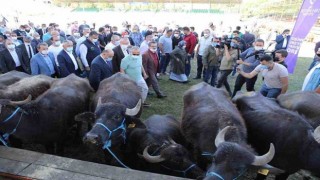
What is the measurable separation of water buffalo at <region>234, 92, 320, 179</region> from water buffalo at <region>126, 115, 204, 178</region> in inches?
55.9

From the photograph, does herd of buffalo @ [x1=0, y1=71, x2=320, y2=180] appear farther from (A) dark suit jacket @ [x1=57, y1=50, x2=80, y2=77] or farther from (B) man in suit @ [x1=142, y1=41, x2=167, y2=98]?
(B) man in suit @ [x1=142, y1=41, x2=167, y2=98]

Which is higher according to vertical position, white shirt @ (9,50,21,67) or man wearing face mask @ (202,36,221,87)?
white shirt @ (9,50,21,67)

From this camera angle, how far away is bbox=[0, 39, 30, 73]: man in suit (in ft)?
27.8

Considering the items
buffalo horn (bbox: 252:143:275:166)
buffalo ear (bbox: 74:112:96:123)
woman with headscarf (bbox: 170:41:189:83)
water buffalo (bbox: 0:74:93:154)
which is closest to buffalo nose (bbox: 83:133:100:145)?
buffalo ear (bbox: 74:112:96:123)

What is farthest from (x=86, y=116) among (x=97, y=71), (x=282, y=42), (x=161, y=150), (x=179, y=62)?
(x=282, y=42)

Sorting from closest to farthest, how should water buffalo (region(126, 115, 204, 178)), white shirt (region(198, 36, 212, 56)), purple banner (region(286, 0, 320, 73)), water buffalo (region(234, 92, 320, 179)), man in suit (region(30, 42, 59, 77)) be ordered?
water buffalo (region(126, 115, 204, 178)) < water buffalo (region(234, 92, 320, 179)) < man in suit (region(30, 42, 59, 77)) < white shirt (region(198, 36, 212, 56)) < purple banner (region(286, 0, 320, 73))

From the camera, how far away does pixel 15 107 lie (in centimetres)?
461

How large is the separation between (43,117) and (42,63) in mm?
3104

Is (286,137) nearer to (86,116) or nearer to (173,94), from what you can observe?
(86,116)

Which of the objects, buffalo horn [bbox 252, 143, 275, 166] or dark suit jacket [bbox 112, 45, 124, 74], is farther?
dark suit jacket [bbox 112, 45, 124, 74]

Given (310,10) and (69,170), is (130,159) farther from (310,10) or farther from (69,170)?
(310,10)

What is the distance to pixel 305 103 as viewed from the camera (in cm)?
553

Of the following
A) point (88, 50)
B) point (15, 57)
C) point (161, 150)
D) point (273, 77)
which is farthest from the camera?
point (15, 57)

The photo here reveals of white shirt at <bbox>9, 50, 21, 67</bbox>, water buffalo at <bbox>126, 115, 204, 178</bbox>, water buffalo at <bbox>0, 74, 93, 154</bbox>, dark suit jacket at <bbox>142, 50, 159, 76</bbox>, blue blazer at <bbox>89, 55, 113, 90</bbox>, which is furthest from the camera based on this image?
dark suit jacket at <bbox>142, 50, 159, 76</bbox>
